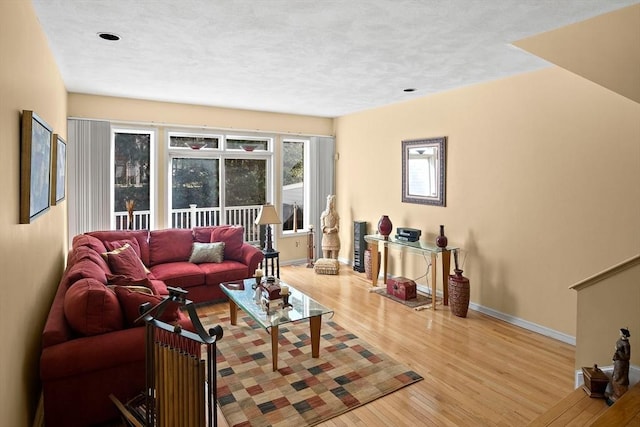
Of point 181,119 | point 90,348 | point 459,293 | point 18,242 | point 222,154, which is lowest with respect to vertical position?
point 459,293

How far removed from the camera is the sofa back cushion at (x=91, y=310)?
2.36 metres

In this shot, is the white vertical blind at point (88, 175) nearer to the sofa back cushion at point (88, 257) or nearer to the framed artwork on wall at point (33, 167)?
the sofa back cushion at point (88, 257)

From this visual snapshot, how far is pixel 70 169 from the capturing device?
4.81 m

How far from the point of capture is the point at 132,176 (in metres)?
5.46

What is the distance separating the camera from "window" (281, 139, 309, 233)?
22.4 feet

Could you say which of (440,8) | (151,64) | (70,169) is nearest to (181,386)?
(440,8)

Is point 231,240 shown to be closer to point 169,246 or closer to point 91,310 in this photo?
point 169,246

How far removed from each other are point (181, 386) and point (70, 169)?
167 inches

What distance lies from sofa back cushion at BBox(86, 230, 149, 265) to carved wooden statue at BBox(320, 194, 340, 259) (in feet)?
9.28

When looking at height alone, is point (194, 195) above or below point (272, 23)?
below

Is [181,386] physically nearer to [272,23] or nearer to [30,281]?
[30,281]

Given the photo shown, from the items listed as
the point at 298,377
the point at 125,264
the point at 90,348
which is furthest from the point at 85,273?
the point at 298,377

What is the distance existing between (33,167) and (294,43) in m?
2.05

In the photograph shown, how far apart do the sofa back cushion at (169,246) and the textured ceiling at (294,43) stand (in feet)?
6.07
